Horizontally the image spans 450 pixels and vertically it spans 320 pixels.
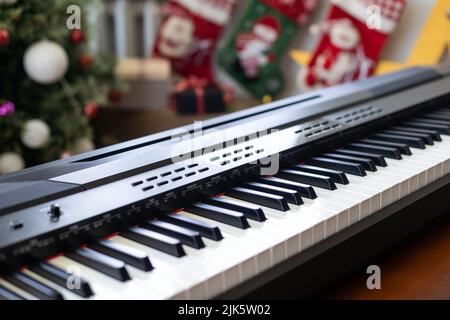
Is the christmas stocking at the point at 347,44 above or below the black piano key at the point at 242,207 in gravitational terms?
above

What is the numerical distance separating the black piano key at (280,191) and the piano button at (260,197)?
0.02m

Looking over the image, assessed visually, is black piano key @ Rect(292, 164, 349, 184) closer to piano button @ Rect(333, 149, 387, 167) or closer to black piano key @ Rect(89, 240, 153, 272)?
piano button @ Rect(333, 149, 387, 167)

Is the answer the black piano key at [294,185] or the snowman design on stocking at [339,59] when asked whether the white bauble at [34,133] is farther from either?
the black piano key at [294,185]

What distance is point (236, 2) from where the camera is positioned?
9.20 feet

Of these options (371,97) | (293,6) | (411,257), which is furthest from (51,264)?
(293,6)

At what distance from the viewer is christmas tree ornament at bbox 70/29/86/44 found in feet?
8.22

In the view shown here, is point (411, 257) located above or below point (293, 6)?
below

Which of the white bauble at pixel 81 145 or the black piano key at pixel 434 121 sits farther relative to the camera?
the white bauble at pixel 81 145

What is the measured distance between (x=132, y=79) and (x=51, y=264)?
219 cm

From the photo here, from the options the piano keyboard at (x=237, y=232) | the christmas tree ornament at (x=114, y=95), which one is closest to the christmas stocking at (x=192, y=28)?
the christmas tree ornament at (x=114, y=95)

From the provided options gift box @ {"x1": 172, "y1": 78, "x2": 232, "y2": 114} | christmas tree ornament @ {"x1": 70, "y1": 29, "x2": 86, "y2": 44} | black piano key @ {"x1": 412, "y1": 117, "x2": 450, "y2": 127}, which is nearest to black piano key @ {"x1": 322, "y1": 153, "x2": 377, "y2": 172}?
black piano key @ {"x1": 412, "y1": 117, "x2": 450, "y2": 127}

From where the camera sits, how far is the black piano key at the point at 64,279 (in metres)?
0.68
